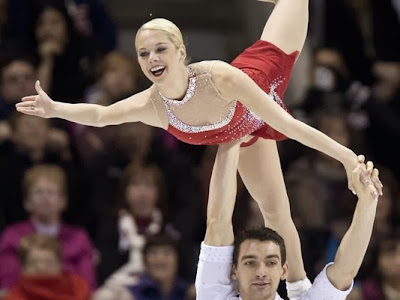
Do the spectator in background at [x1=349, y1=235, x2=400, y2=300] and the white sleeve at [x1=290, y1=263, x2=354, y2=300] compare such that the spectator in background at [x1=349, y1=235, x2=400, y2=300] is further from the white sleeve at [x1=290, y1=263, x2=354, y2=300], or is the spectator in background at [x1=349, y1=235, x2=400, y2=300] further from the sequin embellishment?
the sequin embellishment

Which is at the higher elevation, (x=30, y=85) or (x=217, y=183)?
(x=30, y=85)

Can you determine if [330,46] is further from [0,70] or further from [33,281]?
[33,281]

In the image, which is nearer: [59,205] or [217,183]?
[217,183]

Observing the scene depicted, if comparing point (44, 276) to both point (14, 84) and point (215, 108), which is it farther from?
point (215, 108)

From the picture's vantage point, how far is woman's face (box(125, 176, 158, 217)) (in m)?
7.33

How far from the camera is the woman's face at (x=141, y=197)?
24.1ft

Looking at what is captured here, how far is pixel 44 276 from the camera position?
22.3ft

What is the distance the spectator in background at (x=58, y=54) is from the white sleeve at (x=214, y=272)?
286 centimetres

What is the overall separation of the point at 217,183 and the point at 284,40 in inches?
26.9

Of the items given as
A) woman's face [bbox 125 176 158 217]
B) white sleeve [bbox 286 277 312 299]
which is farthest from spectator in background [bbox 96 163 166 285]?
white sleeve [bbox 286 277 312 299]

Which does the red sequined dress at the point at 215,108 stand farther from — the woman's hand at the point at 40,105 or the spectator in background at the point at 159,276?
the spectator in background at the point at 159,276

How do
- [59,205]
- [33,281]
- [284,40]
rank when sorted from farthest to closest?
[59,205]
[33,281]
[284,40]

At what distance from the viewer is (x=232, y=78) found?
5059 millimetres

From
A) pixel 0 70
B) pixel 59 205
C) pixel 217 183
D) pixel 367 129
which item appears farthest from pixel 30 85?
pixel 217 183
